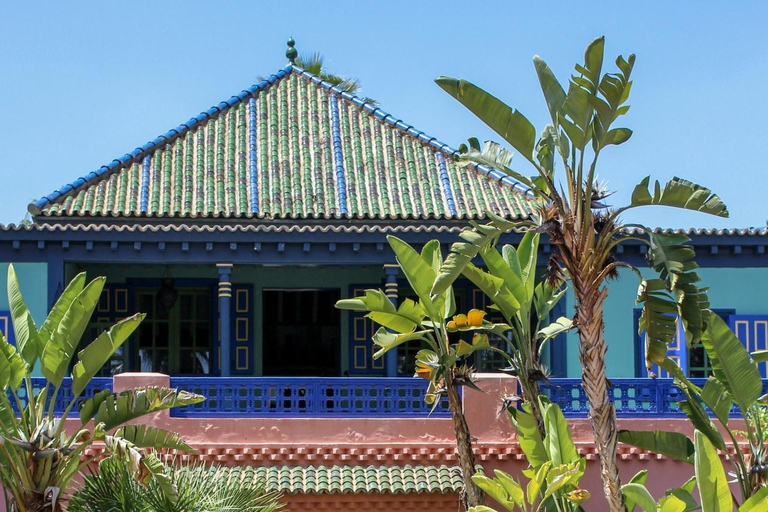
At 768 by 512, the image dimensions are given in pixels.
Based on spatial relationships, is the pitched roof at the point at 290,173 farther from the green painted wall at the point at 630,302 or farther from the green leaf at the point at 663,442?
the green leaf at the point at 663,442

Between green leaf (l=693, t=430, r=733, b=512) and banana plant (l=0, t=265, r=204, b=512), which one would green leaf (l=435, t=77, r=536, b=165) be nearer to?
green leaf (l=693, t=430, r=733, b=512)

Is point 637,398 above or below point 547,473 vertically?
above

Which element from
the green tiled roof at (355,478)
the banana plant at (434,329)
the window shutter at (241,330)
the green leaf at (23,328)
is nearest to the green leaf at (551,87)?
the banana plant at (434,329)

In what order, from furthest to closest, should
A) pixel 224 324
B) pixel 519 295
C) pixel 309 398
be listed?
pixel 224 324 → pixel 309 398 → pixel 519 295

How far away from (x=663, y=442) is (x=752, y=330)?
13.4 ft

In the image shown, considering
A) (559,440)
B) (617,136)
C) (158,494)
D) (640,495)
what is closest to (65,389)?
(158,494)

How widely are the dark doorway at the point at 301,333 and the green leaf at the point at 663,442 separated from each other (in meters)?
6.44

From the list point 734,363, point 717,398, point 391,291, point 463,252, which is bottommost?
point 717,398

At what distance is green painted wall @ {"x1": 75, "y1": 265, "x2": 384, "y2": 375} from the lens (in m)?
18.0

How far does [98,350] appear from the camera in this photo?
41.8 feet

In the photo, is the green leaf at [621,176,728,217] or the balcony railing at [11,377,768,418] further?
the balcony railing at [11,377,768,418]

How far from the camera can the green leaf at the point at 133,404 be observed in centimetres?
1276

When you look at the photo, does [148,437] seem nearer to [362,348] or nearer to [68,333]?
[68,333]

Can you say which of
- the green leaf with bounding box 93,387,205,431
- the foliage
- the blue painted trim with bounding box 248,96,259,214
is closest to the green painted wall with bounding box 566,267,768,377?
the blue painted trim with bounding box 248,96,259,214
